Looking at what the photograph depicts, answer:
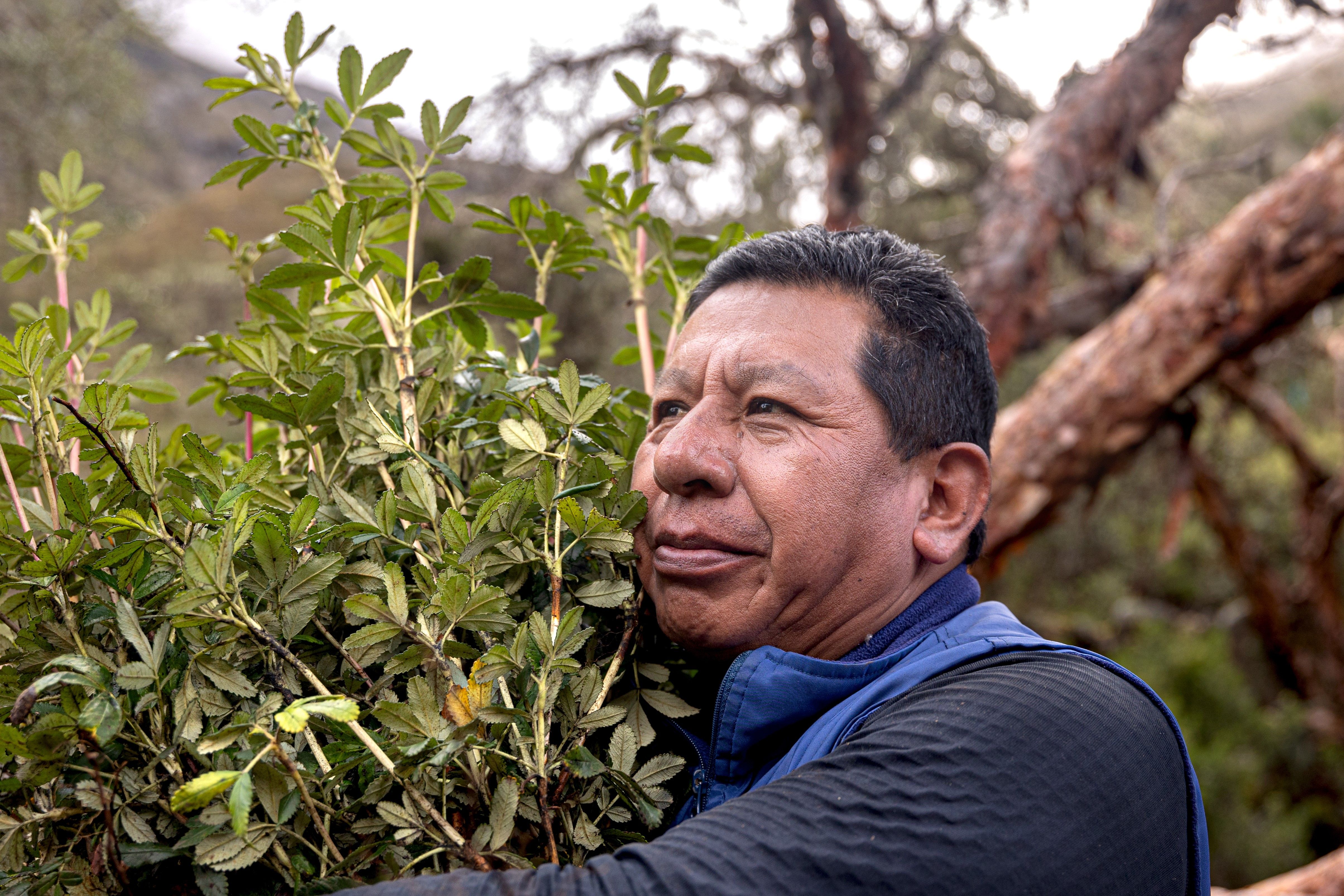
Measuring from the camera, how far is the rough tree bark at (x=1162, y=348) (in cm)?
399

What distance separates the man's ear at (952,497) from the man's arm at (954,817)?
0.36m

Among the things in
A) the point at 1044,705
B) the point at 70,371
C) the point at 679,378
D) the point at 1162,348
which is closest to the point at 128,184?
the point at 1162,348

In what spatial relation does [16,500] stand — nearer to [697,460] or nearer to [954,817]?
[697,460]

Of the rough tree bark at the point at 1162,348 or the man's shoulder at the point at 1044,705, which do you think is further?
the rough tree bark at the point at 1162,348

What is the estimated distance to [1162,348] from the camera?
4.18m

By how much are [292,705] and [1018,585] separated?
38.3ft

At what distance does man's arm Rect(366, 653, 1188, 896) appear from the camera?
2.93 ft

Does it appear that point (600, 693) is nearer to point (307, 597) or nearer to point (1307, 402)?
point (307, 597)

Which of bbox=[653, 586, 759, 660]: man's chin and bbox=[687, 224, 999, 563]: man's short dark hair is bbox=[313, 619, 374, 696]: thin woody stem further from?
bbox=[687, 224, 999, 563]: man's short dark hair

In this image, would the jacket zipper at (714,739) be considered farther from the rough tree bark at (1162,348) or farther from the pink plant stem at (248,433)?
the rough tree bark at (1162,348)

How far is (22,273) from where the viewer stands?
5.21 ft

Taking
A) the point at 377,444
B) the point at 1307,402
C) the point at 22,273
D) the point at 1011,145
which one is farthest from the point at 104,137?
the point at 1307,402

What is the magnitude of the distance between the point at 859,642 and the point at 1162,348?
11.3ft

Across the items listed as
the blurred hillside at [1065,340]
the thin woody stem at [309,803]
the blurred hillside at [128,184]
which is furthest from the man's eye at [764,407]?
the blurred hillside at [1065,340]
